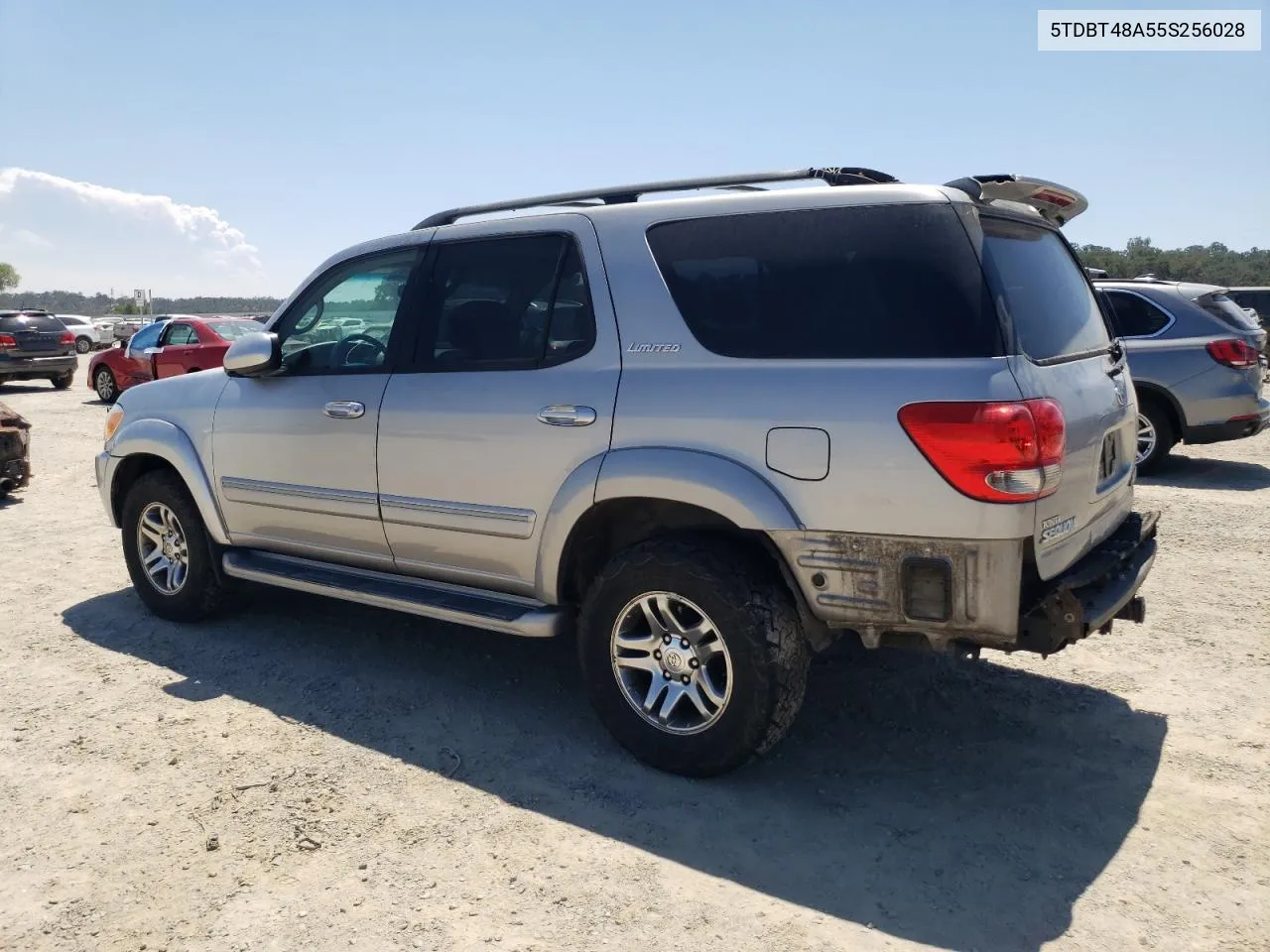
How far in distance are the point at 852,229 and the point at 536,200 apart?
1591 millimetres

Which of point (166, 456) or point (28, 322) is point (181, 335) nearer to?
point (28, 322)

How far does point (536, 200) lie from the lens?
14.4 feet

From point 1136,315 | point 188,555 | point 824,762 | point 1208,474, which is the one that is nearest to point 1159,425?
point 1208,474

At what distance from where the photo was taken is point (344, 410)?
452 cm

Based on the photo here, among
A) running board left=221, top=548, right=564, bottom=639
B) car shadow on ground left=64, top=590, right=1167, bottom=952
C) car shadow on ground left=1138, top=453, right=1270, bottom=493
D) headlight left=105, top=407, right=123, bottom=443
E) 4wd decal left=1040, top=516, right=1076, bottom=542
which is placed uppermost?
headlight left=105, top=407, right=123, bottom=443

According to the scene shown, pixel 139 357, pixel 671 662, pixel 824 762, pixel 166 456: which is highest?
pixel 139 357

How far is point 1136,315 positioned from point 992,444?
25.0 feet

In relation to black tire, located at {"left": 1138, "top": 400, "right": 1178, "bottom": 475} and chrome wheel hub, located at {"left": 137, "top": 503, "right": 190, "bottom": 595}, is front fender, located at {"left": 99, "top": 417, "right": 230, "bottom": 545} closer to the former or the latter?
chrome wheel hub, located at {"left": 137, "top": 503, "right": 190, "bottom": 595}

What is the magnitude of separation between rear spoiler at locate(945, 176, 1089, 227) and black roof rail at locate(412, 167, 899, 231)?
31 cm

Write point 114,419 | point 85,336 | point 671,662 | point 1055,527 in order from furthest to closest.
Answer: point 85,336 < point 114,419 < point 671,662 < point 1055,527

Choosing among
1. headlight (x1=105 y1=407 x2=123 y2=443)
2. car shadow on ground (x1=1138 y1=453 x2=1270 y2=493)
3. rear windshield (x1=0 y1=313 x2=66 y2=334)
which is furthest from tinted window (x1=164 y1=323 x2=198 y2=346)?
car shadow on ground (x1=1138 y1=453 x2=1270 y2=493)

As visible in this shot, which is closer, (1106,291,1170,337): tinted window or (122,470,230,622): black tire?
(122,470,230,622): black tire

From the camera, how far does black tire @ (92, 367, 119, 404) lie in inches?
720

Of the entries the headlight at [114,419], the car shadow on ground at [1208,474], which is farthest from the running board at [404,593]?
the car shadow on ground at [1208,474]
